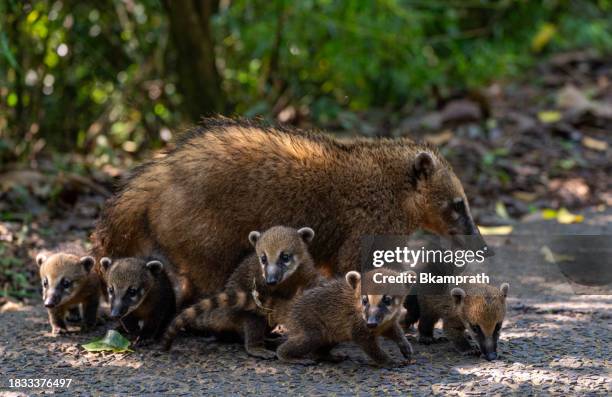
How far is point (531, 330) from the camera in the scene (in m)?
6.40

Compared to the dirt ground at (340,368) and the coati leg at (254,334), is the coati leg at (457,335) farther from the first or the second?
the coati leg at (254,334)

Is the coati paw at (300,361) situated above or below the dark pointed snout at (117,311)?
below

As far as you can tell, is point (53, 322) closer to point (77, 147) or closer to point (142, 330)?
point (142, 330)

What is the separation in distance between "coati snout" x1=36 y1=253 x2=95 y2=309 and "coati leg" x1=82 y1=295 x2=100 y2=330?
22 centimetres

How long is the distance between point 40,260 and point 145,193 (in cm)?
117

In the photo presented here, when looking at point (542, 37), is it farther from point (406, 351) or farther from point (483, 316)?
point (406, 351)

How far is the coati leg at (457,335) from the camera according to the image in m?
6.02

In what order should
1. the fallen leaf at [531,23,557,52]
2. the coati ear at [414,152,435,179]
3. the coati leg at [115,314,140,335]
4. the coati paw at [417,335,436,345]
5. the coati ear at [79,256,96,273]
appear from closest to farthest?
the coati paw at [417,335,436,345] < the coati leg at [115,314,140,335] < the coati ear at [79,256,96,273] < the coati ear at [414,152,435,179] < the fallen leaf at [531,23,557,52]

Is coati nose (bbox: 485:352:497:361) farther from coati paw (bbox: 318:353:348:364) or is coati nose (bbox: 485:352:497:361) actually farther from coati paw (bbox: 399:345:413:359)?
coati paw (bbox: 318:353:348:364)

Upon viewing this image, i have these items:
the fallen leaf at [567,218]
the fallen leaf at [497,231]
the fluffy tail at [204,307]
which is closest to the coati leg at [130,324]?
Result: the fluffy tail at [204,307]

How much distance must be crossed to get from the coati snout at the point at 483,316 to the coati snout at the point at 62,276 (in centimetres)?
278

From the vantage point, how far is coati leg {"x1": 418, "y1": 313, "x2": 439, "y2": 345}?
627 cm

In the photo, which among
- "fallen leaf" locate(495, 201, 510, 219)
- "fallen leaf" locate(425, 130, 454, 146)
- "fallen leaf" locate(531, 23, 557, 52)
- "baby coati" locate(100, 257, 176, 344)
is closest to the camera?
"baby coati" locate(100, 257, 176, 344)

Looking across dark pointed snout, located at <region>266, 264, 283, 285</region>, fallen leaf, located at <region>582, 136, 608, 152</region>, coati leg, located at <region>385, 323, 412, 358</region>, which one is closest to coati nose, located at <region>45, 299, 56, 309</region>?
Answer: dark pointed snout, located at <region>266, 264, 283, 285</region>
